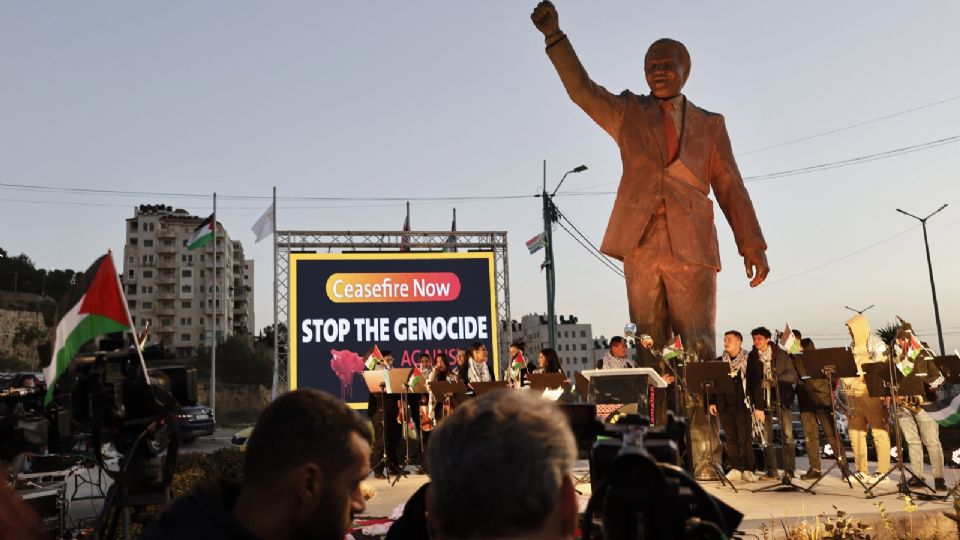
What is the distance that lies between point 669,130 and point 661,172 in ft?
1.65

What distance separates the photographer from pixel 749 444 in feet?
34.1

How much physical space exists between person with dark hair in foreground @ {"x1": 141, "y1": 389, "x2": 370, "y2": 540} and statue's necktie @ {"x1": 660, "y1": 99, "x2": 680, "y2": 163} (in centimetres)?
785


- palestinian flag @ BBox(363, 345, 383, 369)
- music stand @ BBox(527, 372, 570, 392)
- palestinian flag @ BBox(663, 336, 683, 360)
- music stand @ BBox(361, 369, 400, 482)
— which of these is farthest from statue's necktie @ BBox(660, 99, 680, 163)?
palestinian flag @ BBox(363, 345, 383, 369)

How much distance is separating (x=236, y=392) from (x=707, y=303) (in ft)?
250

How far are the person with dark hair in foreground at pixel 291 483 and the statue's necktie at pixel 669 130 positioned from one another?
7845mm

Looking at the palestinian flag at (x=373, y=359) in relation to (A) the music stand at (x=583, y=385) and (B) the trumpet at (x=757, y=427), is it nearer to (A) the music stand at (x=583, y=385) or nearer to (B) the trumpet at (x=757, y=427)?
(A) the music stand at (x=583, y=385)

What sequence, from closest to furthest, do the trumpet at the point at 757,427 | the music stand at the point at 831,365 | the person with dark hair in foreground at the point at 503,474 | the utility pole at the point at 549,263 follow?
1. the person with dark hair in foreground at the point at 503,474
2. the music stand at the point at 831,365
3. the trumpet at the point at 757,427
4. the utility pole at the point at 549,263

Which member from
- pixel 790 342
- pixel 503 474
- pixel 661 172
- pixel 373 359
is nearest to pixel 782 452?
pixel 790 342

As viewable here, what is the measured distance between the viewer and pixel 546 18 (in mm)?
9102

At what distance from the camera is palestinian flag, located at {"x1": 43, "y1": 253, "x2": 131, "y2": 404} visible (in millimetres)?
4336

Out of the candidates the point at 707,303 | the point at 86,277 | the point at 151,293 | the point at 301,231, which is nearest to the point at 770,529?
the point at 707,303

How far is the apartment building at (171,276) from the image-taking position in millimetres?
106562

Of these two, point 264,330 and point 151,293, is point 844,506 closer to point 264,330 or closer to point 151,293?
point 264,330

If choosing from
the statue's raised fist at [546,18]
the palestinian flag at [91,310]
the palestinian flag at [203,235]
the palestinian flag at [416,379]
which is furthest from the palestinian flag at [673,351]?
the palestinian flag at [203,235]
